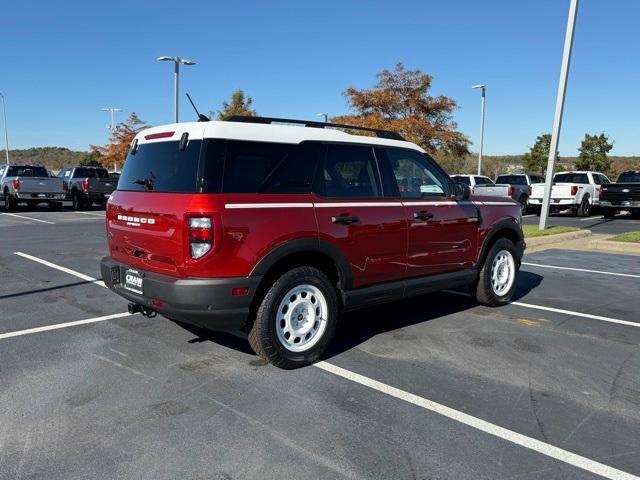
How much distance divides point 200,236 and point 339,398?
151cm

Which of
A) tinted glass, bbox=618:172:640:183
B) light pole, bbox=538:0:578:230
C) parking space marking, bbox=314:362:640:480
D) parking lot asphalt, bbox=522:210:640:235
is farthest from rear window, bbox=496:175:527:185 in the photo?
parking space marking, bbox=314:362:640:480

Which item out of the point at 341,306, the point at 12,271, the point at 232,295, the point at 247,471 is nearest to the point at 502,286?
the point at 341,306

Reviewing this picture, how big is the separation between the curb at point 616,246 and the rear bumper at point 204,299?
10.3 metres

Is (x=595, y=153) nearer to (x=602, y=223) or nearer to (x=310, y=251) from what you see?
(x=602, y=223)

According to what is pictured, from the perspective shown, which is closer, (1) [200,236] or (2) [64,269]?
(1) [200,236]

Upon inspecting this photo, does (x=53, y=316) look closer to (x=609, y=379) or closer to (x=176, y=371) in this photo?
(x=176, y=371)

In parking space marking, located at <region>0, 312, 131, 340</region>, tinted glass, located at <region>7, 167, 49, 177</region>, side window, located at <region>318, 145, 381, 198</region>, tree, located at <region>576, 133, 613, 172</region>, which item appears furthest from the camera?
tree, located at <region>576, 133, 613, 172</region>

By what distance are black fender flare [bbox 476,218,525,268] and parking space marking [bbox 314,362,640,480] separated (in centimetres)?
258

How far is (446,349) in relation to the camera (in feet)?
16.0

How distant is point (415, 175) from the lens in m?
5.41

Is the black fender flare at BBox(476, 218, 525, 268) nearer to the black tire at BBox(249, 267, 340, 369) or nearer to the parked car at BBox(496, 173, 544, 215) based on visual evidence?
the black tire at BBox(249, 267, 340, 369)

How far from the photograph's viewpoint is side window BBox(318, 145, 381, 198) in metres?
4.59

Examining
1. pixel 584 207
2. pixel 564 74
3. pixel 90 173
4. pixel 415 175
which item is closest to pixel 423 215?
pixel 415 175

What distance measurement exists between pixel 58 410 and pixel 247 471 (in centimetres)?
152
